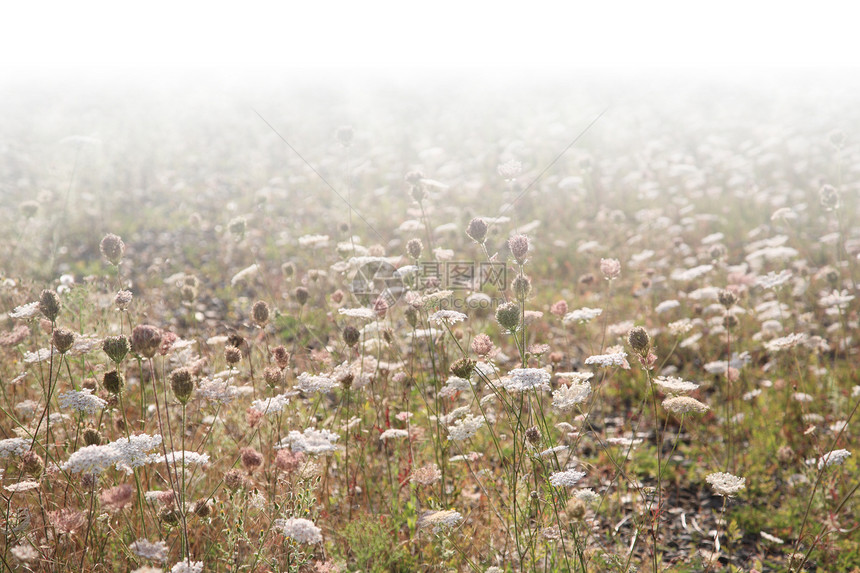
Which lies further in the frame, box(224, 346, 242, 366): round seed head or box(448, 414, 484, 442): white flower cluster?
box(224, 346, 242, 366): round seed head

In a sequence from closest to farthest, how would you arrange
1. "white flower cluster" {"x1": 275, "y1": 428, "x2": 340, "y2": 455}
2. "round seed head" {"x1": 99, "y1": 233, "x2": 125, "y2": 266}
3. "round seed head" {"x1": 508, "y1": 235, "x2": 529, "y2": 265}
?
"white flower cluster" {"x1": 275, "y1": 428, "x2": 340, "y2": 455} → "round seed head" {"x1": 508, "y1": 235, "x2": 529, "y2": 265} → "round seed head" {"x1": 99, "y1": 233, "x2": 125, "y2": 266}

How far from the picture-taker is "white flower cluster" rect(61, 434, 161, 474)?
192 centimetres

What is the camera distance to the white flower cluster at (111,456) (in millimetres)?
1917

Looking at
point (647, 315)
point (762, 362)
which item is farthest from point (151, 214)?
point (762, 362)

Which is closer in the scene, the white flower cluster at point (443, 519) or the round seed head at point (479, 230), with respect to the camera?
the white flower cluster at point (443, 519)

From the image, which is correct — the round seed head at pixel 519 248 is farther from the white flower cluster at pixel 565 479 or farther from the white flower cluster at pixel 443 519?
the white flower cluster at pixel 443 519

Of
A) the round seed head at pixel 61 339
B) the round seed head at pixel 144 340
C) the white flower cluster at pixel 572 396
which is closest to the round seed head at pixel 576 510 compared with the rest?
the white flower cluster at pixel 572 396

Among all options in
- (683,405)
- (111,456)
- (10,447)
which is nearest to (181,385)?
(111,456)

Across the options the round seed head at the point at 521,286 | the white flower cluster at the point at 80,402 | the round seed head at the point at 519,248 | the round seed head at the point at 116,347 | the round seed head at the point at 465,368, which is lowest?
the white flower cluster at the point at 80,402

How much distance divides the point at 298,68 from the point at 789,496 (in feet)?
108

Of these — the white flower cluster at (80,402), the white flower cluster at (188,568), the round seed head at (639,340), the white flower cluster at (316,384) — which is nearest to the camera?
the white flower cluster at (188,568)

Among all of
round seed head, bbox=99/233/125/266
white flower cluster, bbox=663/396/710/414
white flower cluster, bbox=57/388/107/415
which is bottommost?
white flower cluster, bbox=57/388/107/415

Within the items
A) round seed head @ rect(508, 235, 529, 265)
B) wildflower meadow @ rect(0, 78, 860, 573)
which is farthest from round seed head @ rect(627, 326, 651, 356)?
round seed head @ rect(508, 235, 529, 265)

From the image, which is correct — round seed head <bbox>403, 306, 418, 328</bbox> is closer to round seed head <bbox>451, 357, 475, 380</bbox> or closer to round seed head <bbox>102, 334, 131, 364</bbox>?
round seed head <bbox>451, 357, 475, 380</bbox>
